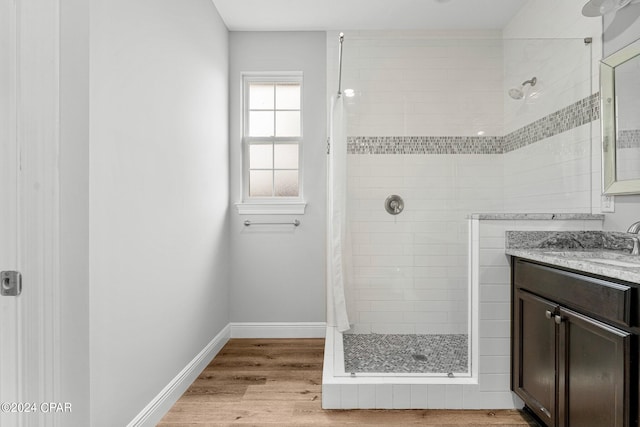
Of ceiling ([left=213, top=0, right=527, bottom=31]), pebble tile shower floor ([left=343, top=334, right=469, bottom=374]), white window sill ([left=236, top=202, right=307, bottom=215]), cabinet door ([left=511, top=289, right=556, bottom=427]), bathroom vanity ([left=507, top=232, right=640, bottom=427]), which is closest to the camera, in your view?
bathroom vanity ([left=507, top=232, right=640, bottom=427])

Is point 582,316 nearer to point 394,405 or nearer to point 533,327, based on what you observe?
point 533,327

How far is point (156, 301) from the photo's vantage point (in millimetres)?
1860

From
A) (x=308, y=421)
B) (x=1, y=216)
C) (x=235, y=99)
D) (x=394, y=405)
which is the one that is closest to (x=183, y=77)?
(x=235, y=99)

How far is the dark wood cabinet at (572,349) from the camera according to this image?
1213 mm

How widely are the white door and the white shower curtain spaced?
1755mm

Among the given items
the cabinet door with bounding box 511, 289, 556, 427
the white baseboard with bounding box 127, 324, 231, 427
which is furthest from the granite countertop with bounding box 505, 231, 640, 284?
the white baseboard with bounding box 127, 324, 231, 427

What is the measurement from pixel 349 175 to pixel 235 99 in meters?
1.51

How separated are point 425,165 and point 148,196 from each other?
1.58 metres

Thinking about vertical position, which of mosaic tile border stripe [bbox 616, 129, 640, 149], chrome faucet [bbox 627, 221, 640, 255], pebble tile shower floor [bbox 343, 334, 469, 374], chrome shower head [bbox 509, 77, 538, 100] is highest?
chrome shower head [bbox 509, 77, 538, 100]

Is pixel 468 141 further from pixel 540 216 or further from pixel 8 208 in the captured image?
pixel 8 208

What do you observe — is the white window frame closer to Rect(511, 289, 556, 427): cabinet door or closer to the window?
the window

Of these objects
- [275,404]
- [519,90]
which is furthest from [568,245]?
[275,404]

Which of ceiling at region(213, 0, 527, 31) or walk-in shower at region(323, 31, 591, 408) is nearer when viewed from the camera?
walk-in shower at region(323, 31, 591, 408)

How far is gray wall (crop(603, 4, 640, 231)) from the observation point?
1809 mm
